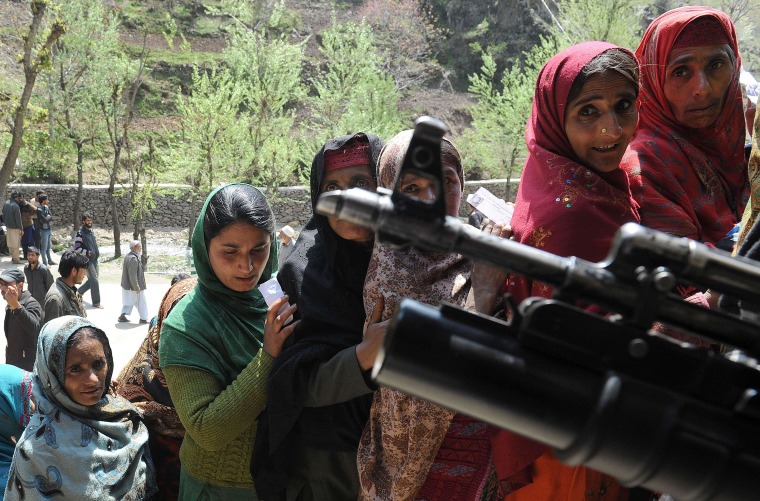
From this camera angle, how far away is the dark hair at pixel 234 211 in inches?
103

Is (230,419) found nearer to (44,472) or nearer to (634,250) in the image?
(44,472)

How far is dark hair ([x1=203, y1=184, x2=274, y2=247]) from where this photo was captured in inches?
103

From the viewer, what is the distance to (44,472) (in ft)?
9.49

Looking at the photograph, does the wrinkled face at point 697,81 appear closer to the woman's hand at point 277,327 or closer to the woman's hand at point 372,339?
the woman's hand at point 372,339

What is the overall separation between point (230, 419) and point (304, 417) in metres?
0.26

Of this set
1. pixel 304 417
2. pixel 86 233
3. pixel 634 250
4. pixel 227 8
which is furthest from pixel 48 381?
pixel 227 8

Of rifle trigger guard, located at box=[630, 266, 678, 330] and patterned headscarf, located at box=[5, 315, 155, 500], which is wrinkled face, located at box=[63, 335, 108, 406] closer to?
patterned headscarf, located at box=[5, 315, 155, 500]

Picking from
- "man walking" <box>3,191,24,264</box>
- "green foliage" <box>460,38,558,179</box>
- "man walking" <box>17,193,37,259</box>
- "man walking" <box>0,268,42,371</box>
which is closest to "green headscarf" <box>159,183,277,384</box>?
"man walking" <box>0,268,42,371</box>

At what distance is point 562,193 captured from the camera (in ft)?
6.33

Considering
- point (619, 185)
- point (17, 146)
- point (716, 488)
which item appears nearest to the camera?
point (716, 488)

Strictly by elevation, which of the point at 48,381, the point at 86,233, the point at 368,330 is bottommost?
the point at 86,233

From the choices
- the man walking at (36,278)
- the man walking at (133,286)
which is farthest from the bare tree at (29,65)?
the man walking at (36,278)

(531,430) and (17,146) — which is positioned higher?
(531,430)

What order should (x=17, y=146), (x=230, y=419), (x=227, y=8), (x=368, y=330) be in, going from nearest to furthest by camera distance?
(x=368, y=330)
(x=230, y=419)
(x=17, y=146)
(x=227, y=8)
